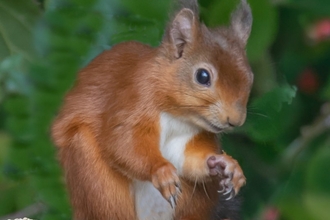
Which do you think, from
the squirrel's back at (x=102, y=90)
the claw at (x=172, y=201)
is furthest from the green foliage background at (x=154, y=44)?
the claw at (x=172, y=201)

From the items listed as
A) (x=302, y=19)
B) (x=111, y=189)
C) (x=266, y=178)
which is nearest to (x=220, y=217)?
(x=111, y=189)

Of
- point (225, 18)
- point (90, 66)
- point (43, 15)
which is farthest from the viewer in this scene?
point (43, 15)

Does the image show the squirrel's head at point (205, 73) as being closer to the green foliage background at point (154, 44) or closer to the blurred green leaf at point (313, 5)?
the green foliage background at point (154, 44)

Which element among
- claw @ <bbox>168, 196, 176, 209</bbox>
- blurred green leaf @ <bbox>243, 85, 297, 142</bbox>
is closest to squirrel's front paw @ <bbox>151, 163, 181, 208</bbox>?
claw @ <bbox>168, 196, 176, 209</bbox>

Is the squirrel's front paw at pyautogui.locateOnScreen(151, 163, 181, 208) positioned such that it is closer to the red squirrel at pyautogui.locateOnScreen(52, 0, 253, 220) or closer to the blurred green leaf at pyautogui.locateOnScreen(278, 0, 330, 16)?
the red squirrel at pyautogui.locateOnScreen(52, 0, 253, 220)

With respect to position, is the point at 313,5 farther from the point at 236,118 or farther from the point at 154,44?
the point at 236,118

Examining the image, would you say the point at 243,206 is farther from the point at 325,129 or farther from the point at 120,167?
the point at 120,167

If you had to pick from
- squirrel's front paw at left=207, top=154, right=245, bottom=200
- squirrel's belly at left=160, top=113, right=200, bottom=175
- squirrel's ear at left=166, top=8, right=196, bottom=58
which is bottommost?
squirrel's front paw at left=207, top=154, right=245, bottom=200
